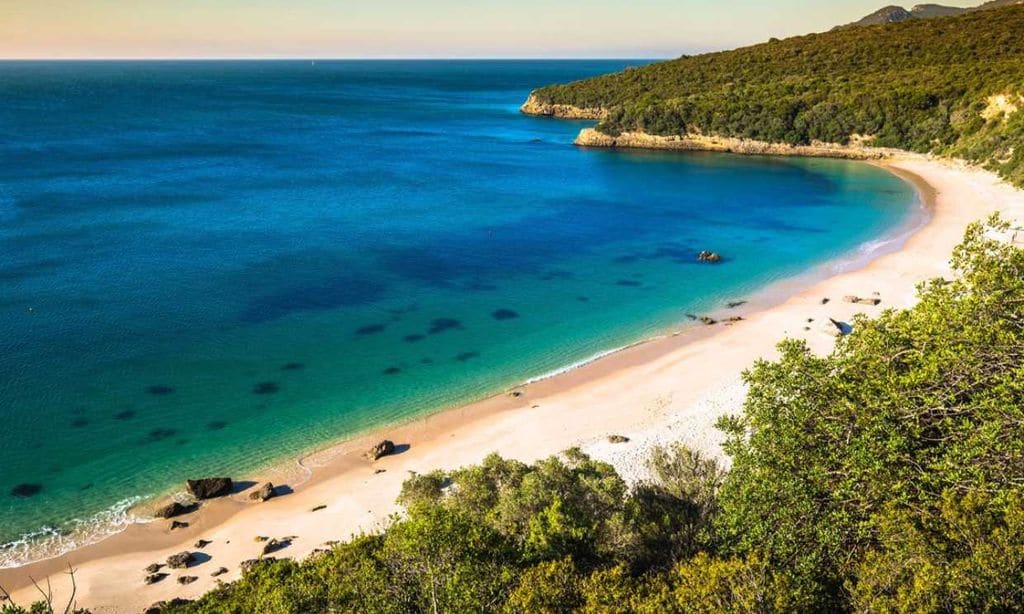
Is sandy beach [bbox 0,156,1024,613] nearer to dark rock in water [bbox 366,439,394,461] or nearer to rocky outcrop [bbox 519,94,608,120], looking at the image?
dark rock in water [bbox 366,439,394,461]

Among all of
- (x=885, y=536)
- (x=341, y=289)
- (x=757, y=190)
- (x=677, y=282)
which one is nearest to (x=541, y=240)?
(x=677, y=282)

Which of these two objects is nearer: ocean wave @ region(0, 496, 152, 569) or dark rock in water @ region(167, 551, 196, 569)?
dark rock in water @ region(167, 551, 196, 569)

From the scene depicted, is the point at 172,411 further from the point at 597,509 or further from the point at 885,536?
the point at 885,536

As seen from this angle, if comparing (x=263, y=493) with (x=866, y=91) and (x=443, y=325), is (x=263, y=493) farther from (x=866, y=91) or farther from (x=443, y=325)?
(x=866, y=91)

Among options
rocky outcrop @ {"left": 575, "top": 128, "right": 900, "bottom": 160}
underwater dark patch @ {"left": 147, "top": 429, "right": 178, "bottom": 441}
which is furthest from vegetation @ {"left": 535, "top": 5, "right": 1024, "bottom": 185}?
underwater dark patch @ {"left": 147, "top": 429, "right": 178, "bottom": 441}

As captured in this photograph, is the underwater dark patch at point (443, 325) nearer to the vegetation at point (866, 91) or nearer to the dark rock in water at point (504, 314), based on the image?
the dark rock in water at point (504, 314)

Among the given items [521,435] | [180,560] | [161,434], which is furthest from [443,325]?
[180,560]
